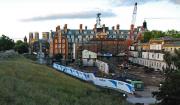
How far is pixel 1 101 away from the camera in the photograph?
84.3ft

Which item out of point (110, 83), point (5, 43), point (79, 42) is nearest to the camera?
point (110, 83)

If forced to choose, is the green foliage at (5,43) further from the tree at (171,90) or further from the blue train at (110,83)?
the tree at (171,90)

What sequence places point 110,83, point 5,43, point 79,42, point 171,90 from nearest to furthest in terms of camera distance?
1. point 171,90
2. point 110,83
3. point 5,43
4. point 79,42

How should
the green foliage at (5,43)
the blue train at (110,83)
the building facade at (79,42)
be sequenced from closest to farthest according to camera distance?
the blue train at (110,83), the building facade at (79,42), the green foliage at (5,43)

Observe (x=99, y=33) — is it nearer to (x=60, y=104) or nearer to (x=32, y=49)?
(x=32, y=49)

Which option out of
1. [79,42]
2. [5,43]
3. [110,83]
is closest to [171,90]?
[110,83]

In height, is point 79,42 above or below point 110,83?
above

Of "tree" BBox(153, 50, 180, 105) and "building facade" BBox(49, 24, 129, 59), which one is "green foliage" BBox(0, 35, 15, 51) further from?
"tree" BBox(153, 50, 180, 105)

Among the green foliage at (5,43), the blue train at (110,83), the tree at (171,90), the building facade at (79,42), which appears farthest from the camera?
the green foliage at (5,43)

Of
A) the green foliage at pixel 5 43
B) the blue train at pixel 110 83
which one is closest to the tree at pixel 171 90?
the blue train at pixel 110 83

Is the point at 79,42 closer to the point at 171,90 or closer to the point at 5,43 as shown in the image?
the point at 5,43

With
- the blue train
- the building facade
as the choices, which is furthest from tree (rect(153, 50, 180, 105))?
the building facade

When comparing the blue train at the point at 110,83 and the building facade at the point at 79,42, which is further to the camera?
the building facade at the point at 79,42

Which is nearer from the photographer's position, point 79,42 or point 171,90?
point 171,90
